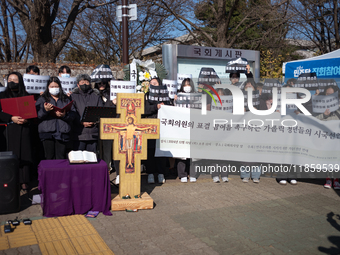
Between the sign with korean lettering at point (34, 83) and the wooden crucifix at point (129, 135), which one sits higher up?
the sign with korean lettering at point (34, 83)

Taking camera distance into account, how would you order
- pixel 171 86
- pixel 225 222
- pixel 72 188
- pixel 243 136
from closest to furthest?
1. pixel 225 222
2. pixel 72 188
3. pixel 243 136
4. pixel 171 86

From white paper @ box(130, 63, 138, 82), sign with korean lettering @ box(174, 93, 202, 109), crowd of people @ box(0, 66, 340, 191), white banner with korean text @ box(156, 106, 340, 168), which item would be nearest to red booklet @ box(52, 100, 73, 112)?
crowd of people @ box(0, 66, 340, 191)

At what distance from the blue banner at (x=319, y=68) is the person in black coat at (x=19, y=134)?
881 cm

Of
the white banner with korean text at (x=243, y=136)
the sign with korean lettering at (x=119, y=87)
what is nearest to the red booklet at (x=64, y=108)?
the sign with korean lettering at (x=119, y=87)

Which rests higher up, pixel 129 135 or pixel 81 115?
pixel 81 115

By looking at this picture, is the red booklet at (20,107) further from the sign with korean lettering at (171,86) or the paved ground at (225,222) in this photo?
the sign with korean lettering at (171,86)

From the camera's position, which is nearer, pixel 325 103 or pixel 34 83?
pixel 325 103


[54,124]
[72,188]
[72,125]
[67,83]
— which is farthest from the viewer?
[67,83]

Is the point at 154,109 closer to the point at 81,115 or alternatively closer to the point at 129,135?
the point at 81,115

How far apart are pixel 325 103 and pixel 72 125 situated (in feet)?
16.6

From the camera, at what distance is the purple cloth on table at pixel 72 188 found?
4.96 m

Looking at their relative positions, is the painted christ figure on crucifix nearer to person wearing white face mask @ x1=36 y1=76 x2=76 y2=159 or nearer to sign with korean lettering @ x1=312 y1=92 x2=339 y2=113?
person wearing white face mask @ x1=36 y1=76 x2=76 y2=159

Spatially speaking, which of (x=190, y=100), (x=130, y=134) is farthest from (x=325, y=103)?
(x=130, y=134)

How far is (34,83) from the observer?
718 centimetres
